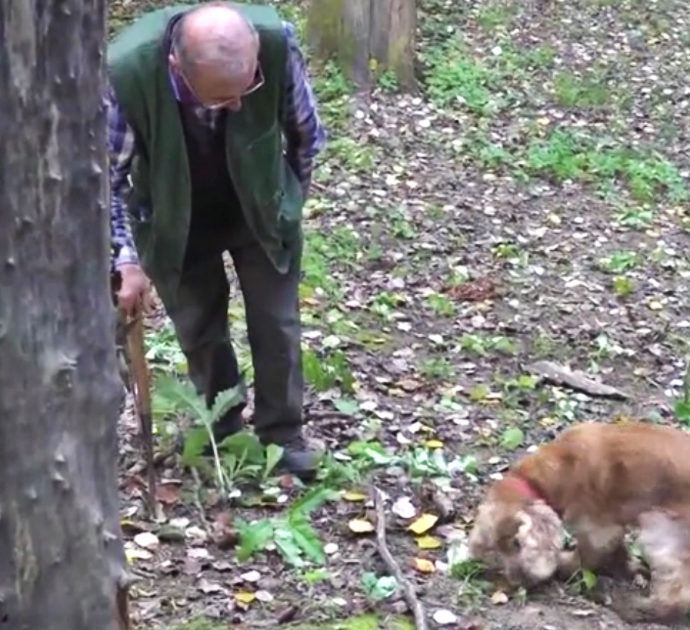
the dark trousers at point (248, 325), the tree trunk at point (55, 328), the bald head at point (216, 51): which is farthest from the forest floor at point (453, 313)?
the bald head at point (216, 51)

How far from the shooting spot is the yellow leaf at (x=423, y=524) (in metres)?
5.10

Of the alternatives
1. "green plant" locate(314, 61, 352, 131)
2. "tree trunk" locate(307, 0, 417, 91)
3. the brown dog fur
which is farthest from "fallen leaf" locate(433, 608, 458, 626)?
"tree trunk" locate(307, 0, 417, 91)

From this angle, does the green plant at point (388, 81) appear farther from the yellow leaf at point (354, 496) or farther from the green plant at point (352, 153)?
the yellow leaf at point (354, 496)

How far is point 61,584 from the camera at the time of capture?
2.94 meters

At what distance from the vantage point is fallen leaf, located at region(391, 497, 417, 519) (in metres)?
5.23

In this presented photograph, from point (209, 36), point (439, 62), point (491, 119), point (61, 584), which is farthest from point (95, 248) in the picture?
point (439, 62)

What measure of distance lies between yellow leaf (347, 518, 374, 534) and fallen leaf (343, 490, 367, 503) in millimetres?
227

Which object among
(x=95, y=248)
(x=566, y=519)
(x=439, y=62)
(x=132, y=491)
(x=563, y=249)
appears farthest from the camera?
(x=439, y=62)

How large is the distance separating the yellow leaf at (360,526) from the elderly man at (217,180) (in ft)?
1.57

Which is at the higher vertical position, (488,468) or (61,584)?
(61,584)

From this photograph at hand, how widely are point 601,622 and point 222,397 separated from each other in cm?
178

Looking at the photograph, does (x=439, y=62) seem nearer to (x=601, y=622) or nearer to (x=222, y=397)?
(x=222, y=397)

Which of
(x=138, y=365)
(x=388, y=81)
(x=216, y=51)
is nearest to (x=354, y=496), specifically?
(x=138, y=365)

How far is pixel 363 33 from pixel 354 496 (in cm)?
713
